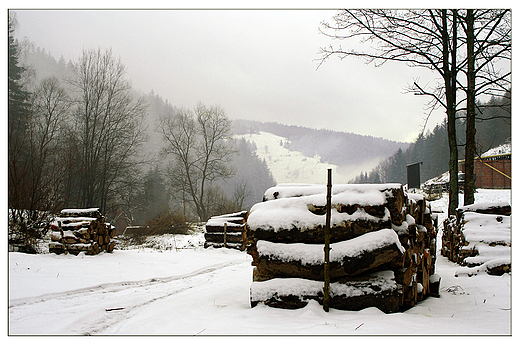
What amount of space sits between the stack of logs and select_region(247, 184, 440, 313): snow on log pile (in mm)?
6750

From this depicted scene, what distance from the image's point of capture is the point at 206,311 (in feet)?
11.3

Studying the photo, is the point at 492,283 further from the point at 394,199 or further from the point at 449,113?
the point at 449,113

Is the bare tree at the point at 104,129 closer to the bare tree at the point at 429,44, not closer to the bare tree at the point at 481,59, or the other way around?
the bare tree at the point at 429,44

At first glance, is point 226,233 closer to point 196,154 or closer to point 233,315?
point 233,315

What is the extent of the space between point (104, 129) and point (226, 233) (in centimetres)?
844

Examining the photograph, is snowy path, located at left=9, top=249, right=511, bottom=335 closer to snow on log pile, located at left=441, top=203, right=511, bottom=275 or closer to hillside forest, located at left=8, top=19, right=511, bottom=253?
snow on log pile, located at left=441, top=203, right=511, bottom=275

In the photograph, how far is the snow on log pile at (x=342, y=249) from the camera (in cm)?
319

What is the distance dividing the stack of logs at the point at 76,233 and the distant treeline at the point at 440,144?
754cm

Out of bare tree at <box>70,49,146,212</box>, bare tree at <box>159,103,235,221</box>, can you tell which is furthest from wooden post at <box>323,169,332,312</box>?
bare tree at <box>159,103,235,221</box>

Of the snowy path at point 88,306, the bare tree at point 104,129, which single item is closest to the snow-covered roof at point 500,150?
the snowy path at point 88,306

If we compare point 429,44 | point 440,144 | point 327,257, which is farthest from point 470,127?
point 327,257

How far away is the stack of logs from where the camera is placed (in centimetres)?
830

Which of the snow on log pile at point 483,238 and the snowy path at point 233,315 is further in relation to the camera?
the snow on log pile at point 483,238
